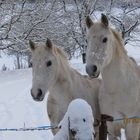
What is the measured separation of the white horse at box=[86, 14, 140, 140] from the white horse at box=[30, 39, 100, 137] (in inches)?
11.7

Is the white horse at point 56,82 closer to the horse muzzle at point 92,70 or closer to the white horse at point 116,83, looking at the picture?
the white horse at point 116,83

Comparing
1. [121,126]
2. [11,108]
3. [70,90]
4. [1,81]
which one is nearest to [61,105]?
[70,90]

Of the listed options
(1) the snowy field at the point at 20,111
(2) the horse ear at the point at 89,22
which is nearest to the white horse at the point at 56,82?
(2) the horse ear at the point at 89,22

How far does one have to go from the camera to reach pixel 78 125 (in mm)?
2211

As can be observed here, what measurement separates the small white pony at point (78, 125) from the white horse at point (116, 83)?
6.01 feet

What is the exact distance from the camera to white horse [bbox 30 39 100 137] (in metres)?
4.14

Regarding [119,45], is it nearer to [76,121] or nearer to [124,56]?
[124,56]

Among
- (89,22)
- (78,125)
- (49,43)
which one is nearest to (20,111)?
(49,43)

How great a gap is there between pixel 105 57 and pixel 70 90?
0.68 meters

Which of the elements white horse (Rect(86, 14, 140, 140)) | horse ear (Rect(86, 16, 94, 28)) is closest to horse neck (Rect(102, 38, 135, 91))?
white horse (Rect(86, 14, 140, 140))

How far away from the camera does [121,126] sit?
4340mm

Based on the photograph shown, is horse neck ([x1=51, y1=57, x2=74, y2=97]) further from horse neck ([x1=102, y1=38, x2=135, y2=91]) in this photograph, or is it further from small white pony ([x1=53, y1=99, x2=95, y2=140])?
small white pony ([x1=53, y1=99, x2=95, y2=140])

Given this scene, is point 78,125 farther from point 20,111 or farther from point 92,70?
point 20,111

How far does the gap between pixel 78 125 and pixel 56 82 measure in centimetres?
222
